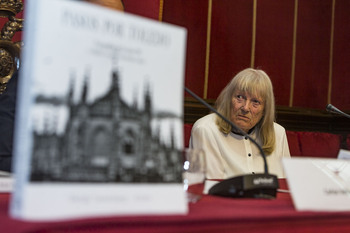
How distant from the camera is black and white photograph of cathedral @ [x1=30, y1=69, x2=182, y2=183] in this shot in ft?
1.90

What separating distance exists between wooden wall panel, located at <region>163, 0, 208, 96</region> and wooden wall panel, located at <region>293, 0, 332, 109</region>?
891mm

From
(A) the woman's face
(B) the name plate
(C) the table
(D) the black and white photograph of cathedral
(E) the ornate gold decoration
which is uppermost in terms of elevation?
(E) the ornate gold decoration

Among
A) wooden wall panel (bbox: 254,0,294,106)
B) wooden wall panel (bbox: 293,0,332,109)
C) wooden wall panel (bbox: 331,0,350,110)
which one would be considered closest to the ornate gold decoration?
wooden wall panel (bbox: 254,0,294,106)

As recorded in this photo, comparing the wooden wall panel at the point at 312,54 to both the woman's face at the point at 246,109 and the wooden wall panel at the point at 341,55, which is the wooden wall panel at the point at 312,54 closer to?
the wooden wall panel at the point at 341,55

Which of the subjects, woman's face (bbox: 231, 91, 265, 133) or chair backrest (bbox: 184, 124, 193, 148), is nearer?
woman's face (bbox: 231, 91, 265, 133)

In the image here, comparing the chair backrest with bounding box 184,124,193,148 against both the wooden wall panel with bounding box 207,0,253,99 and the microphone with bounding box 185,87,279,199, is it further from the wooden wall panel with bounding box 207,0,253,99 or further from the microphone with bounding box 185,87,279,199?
the microphone with bounding box 185,87,279,199

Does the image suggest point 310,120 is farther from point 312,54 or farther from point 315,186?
point 315,186

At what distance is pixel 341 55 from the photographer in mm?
4145

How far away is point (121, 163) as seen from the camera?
0.62m

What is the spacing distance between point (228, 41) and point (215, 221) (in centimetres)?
319

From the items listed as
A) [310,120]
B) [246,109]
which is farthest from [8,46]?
[310,120]

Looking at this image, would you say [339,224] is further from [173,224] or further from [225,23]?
[225,23]

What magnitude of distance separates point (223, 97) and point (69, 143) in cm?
226

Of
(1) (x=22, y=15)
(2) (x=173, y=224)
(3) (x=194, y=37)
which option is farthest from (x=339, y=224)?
(3) (x=194, y=37)
